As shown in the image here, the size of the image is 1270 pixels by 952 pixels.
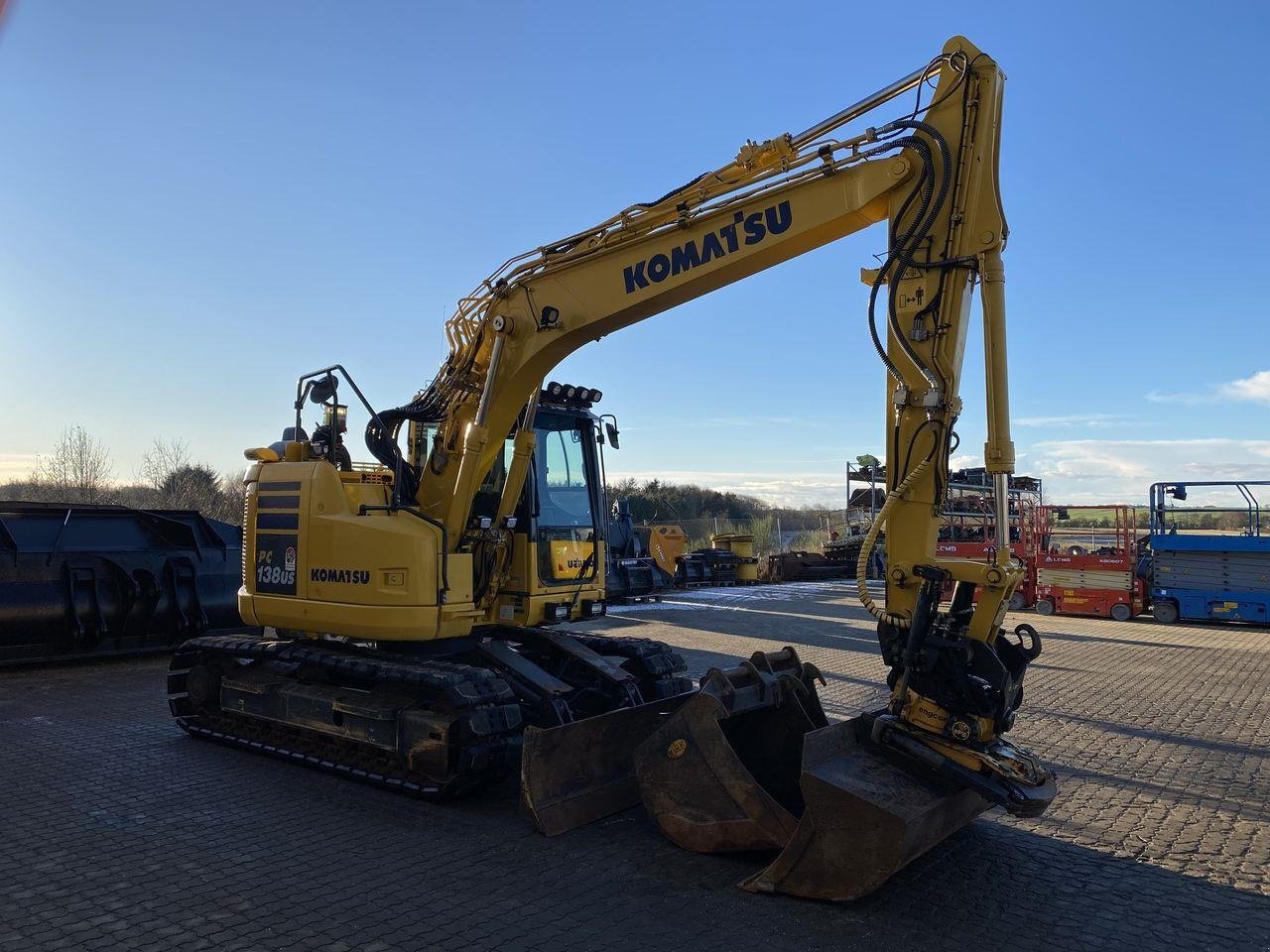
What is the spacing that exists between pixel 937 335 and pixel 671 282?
1823 mm

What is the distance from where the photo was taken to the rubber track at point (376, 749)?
599 centimetres

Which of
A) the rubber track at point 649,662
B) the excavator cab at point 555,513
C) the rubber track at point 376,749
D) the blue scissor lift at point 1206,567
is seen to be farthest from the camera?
the blue scissor lift at point 1206,567

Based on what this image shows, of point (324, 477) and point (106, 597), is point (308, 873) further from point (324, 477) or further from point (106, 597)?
point (106, 597)

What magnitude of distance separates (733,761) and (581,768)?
3.87ft

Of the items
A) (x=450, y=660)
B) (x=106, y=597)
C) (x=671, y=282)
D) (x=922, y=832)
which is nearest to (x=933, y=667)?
(x=922, y=832)

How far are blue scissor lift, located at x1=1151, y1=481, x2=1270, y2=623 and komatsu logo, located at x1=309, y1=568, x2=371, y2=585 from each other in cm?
1548

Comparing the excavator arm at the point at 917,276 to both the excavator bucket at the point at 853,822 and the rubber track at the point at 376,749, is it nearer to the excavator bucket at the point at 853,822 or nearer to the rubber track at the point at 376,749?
the excavator bucket at the point at 853,822

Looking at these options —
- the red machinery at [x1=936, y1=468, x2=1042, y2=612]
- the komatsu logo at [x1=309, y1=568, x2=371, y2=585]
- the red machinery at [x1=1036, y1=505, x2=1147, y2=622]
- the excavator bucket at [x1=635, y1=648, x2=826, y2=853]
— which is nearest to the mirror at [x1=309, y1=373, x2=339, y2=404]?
the komatsu logo at [x1=309, y1=568, x2=371, y2=585]

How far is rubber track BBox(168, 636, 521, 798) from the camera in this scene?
599 centimetres

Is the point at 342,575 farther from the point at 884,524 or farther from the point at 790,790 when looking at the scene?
the point at 884,524

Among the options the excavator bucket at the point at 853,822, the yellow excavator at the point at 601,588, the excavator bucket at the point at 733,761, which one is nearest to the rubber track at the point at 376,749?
the yellow excavator at the point at 601,588

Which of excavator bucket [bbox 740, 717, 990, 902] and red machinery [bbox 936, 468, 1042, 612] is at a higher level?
red machinery [bbox 936, 468, 1042, 612]

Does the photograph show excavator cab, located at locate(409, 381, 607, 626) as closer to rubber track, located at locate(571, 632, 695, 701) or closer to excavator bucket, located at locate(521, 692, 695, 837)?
rubber track, located at locate(571, 632, 695, 701)

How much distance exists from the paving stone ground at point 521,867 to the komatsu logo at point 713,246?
3.54 meters
